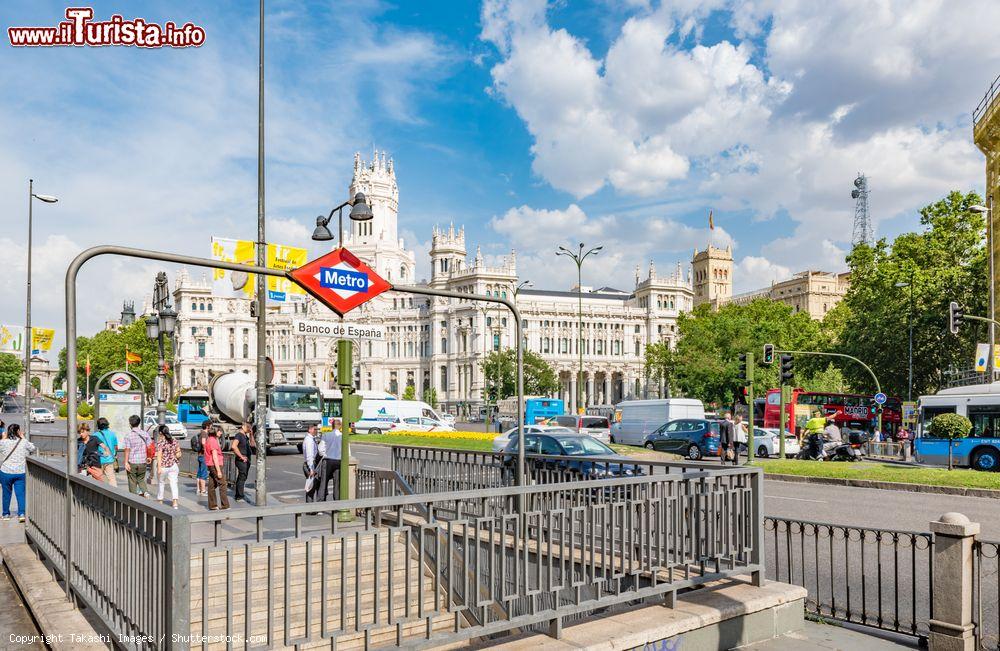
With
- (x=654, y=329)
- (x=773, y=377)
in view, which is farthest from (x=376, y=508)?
(x=654, y=329)

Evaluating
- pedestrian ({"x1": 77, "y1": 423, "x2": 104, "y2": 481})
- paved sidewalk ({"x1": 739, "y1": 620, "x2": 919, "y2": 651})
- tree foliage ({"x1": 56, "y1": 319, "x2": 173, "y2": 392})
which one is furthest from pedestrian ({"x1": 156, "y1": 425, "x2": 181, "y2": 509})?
tree foliage ({"x1": 56, "y1": 319, "x2": 173, "y2": 392})

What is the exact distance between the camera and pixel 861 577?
8.52 m

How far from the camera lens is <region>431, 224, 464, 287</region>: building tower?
142 meters

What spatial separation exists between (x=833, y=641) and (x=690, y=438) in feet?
80.5

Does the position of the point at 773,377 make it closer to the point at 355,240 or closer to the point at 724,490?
the point at 724,490

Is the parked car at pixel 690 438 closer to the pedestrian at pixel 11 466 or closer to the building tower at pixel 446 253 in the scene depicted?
the pedestrian at pixel 11 466

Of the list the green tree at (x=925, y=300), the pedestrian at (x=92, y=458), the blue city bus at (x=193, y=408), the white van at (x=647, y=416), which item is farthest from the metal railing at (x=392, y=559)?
the blue city bus at (x=193, y=408)

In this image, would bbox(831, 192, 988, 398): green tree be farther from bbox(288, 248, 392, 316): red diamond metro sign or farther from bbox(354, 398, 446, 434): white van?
bbox(288, 248, 392, 316): red diamond metro sign

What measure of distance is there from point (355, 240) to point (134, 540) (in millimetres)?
152358

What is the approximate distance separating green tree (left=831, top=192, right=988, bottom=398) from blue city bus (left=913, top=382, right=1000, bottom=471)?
66.9ft

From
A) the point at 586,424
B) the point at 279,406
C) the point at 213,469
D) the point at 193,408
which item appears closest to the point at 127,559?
the point at 213,469

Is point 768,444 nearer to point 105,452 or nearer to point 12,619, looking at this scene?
point 105,452

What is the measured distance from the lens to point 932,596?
6.56 m

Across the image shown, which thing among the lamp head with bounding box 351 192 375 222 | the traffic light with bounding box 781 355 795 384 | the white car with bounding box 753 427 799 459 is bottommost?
the white car with bounding box 753 427 799 459
